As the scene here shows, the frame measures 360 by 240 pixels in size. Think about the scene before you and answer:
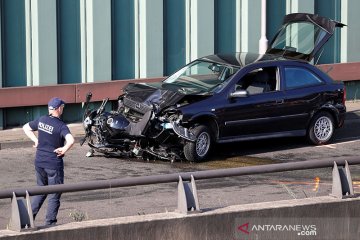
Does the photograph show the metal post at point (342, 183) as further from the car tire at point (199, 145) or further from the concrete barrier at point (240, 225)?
the car tire at point (199, 145)

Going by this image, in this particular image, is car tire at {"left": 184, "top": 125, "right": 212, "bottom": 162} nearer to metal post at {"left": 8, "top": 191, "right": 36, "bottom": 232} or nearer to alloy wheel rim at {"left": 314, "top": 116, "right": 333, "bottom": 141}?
alloy wheel rim at {"left": 314, "top": 116, "right": 333, "bottom": 141}

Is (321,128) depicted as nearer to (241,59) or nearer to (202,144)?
(241,59)

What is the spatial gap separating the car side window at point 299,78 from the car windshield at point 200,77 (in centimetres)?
107

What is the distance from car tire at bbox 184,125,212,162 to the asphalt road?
5.2 inches

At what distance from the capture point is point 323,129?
17.6m

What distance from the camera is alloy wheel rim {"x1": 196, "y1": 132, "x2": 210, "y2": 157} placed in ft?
52.0

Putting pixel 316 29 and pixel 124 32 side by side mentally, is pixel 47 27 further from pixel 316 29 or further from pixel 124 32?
pixel 316 29

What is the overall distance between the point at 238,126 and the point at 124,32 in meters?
4.68

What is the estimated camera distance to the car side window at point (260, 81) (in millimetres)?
16598

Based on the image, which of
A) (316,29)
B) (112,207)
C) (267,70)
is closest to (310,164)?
(112,207)

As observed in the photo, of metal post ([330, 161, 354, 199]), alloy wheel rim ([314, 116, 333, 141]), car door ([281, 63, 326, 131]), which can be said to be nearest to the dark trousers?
metal post ([330, 161, 354, 199])

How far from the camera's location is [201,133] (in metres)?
15.8

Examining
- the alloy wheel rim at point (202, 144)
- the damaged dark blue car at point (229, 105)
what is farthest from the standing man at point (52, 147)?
the alloy wheel rim at point (202, 144)

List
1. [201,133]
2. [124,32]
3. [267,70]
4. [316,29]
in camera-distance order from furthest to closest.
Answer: [124,32]
[316,29]
[267,70]
[201,133]
